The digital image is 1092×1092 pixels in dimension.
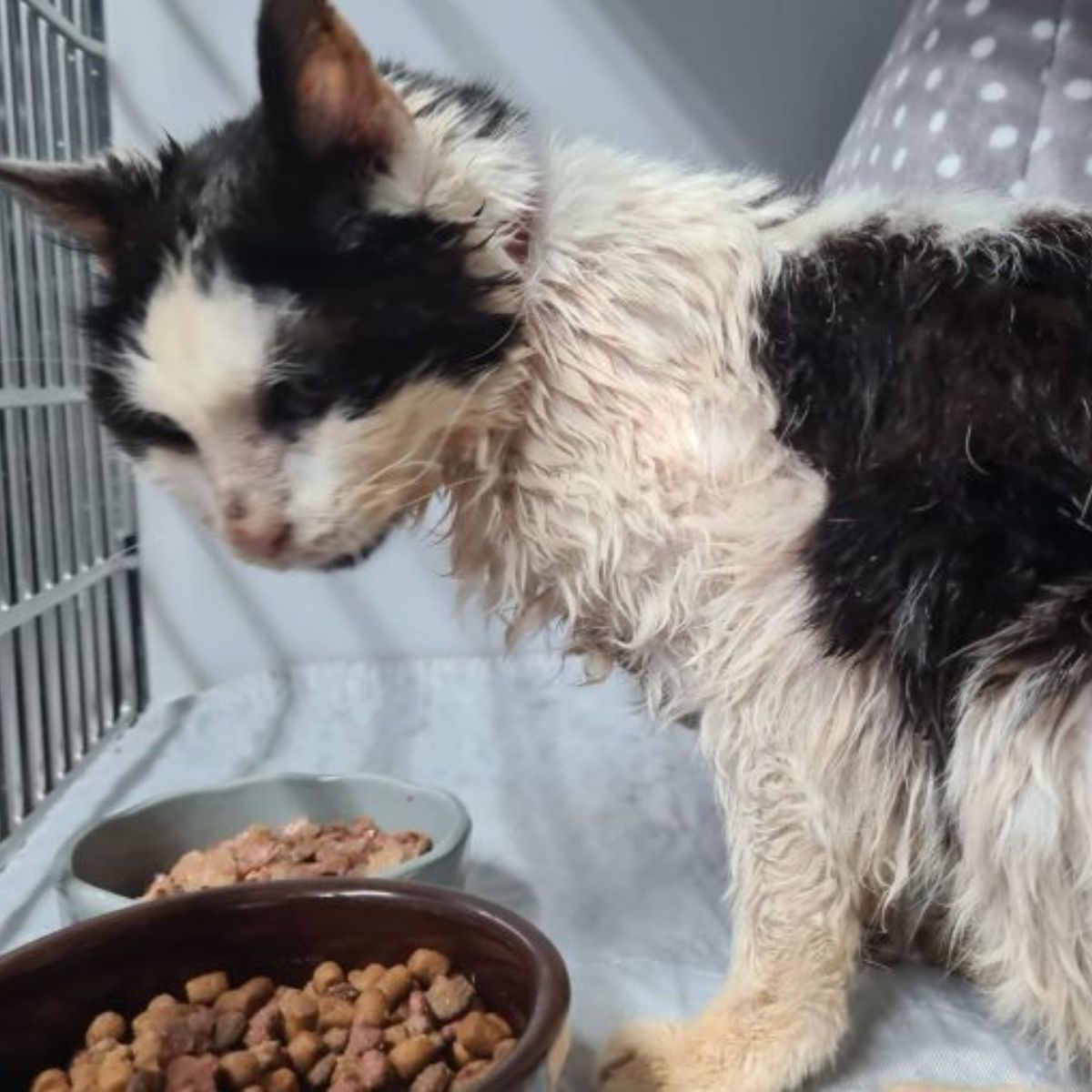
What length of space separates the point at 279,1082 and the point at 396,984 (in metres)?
0.07

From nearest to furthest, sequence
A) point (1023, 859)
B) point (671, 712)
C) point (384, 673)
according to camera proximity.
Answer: point (1023, 859)
point (671, 712)
point (384, 673)

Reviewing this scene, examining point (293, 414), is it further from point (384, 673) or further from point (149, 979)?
point (384, 673)

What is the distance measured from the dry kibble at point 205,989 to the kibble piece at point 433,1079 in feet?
0.38

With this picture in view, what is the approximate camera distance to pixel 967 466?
0.65 m

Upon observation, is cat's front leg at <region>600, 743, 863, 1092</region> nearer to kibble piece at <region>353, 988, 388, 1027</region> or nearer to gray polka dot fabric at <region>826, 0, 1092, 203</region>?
kibble piece at <region>353, 988, 388, 1027</region>

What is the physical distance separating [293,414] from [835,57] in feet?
2.97

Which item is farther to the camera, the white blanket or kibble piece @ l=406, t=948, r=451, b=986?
the white blanket

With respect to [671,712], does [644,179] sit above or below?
above

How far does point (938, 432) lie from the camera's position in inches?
26.4

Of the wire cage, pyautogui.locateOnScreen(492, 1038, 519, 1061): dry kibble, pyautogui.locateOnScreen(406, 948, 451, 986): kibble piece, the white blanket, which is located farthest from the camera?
the wire cage

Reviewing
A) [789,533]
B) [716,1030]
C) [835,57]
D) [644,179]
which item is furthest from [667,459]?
[835,57]

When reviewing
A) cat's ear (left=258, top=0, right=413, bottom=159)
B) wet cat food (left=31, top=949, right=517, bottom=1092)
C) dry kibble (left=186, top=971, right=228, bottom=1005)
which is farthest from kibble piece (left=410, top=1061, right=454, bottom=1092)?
cat's ear (left=258, top=0, right=413, bottom=159)

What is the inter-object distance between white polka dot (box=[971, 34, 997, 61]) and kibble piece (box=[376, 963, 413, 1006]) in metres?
0.82

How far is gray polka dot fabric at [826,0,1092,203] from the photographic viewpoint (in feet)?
3.31
